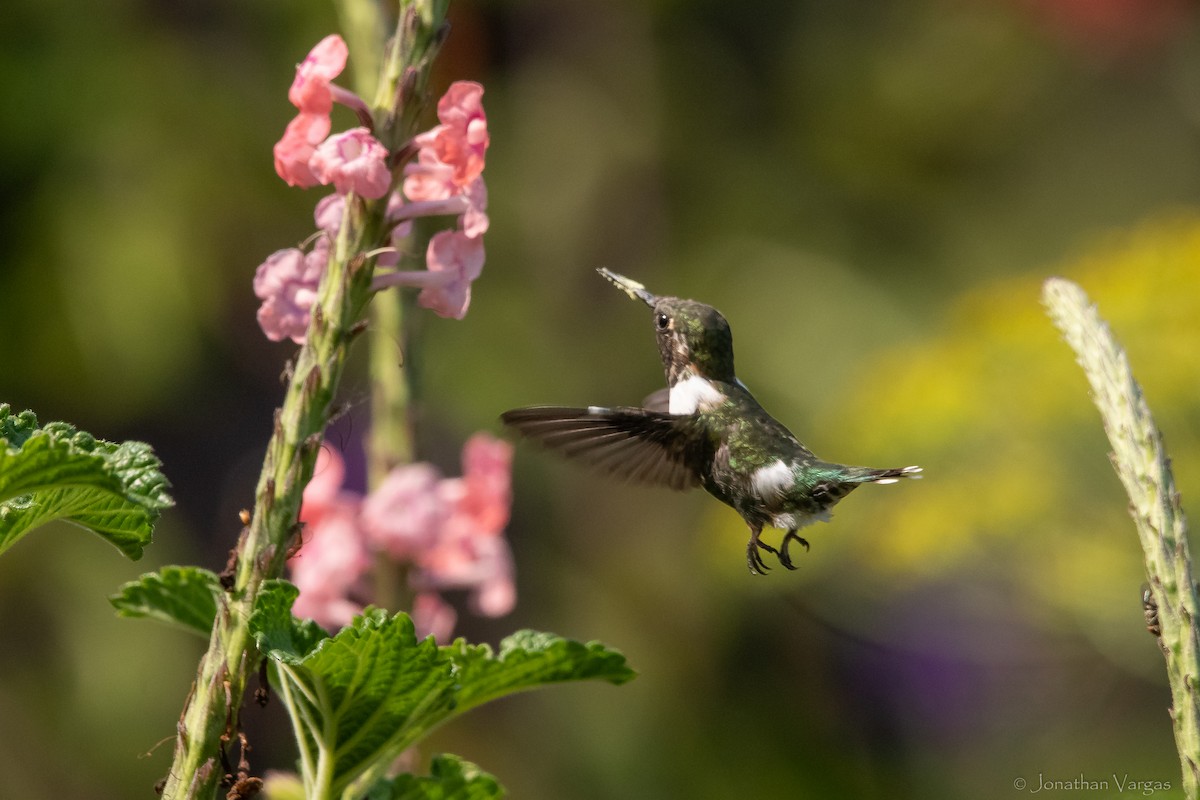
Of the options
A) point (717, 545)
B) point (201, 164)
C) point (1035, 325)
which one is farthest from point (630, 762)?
point (201, 164)

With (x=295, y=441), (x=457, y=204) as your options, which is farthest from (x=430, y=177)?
(x=295, y=441)

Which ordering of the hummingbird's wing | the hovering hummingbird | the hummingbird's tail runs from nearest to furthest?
the hummingbird's tail, the hummingbird's wing, the hovering hummingbird

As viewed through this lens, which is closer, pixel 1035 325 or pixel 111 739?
pixel 1035 325

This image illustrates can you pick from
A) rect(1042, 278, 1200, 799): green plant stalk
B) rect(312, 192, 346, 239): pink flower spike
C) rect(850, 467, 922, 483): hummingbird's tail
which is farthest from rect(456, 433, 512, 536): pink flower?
rect(1042, 278, 1200, 799): green plant stalk

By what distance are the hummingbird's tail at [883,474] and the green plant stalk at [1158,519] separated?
0.87 feet

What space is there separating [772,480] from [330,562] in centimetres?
65

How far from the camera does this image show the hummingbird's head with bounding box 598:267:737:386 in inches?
77.7

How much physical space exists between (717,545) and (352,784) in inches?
142

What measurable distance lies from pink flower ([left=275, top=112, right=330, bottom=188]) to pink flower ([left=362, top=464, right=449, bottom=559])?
2.24 feet

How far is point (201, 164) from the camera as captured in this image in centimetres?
573

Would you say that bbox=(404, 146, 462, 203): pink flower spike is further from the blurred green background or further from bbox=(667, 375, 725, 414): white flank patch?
the blurred green background

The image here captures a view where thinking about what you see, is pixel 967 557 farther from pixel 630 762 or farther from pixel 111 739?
pixel 111 739

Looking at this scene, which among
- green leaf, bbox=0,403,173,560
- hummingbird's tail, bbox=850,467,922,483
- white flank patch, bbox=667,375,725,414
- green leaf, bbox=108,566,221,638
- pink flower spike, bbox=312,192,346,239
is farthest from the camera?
white flank patch, bbox=667,375,725,414

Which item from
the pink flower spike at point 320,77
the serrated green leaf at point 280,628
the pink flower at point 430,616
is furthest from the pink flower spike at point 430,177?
the pink flower at point 430,616
